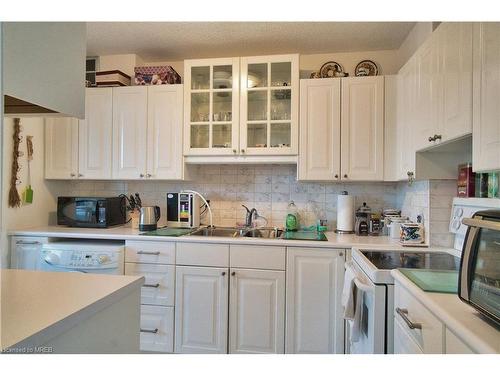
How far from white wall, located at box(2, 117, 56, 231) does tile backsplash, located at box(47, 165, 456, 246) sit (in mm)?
148

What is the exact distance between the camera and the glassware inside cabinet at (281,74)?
7.57 feet

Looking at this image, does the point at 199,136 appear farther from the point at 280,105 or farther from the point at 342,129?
the point at 342,129

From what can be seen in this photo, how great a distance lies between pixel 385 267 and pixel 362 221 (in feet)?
3.18

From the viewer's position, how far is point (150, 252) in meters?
2.10

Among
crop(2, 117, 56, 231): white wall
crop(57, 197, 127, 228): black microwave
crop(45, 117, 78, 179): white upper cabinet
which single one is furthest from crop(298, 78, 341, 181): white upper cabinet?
crop(2, 117, 56, 231): white wall

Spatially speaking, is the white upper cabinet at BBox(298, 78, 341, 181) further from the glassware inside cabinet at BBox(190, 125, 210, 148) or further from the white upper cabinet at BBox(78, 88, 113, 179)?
the white upper cabinet at BBox(78, 88, 113, 179)

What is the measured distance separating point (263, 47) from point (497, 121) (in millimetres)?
1890

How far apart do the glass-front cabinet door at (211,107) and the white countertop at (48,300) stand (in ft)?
4.94

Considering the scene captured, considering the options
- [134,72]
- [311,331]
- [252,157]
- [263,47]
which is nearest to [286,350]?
[311,331]

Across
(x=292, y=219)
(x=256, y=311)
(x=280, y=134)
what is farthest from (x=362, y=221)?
(x=256, y=311)

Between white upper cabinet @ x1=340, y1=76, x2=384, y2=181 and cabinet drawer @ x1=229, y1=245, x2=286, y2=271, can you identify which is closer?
cabinet drawer @ x1=229, y1=245, x2=286, y2=271

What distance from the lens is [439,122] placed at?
1.47 m

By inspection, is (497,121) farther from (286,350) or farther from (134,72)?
(134,72)

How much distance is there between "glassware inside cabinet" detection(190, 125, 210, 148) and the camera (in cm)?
243
